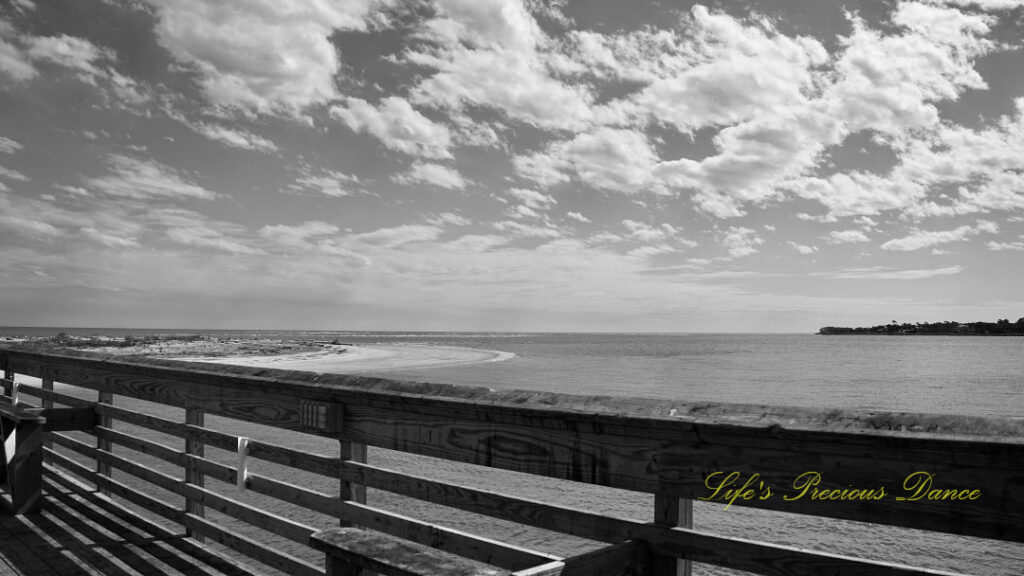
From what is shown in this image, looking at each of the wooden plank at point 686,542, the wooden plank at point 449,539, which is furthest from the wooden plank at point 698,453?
the wooden plank at point 449,539

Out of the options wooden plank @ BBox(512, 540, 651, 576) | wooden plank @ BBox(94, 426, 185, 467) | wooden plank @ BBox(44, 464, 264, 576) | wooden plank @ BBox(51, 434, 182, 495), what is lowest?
wooden plank @ BBox(44, 464, 264, 576)

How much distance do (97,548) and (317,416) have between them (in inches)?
90.1

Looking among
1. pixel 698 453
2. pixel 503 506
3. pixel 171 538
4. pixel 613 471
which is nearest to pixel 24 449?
pixel 171 538

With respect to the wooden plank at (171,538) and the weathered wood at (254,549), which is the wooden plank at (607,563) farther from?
the wooden plank at (171,538)

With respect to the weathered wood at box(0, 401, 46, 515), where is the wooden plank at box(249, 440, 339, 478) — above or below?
above

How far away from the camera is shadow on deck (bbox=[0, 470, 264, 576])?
3936 mm

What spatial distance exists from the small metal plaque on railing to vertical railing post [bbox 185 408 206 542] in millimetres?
1250

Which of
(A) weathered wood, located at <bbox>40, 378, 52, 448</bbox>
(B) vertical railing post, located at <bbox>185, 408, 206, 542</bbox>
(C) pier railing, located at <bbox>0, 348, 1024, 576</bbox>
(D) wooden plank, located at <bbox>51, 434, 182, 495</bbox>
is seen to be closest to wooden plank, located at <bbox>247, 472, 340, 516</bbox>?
(C) pier railing, located at <bbox>0, 348, 1024, 576</bbox>

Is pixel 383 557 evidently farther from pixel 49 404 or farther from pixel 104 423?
pixel 49 404

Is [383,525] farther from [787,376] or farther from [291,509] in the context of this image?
[787,376]

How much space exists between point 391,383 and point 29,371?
5.10 m

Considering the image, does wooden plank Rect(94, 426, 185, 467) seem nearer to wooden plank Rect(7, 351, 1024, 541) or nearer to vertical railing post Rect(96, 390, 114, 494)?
vertical railing post Rect(96, 390, 114, 494)

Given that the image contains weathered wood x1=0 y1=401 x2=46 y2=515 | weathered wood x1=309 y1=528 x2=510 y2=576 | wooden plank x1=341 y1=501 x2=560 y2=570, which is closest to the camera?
weathered wood x1=309 y1=528 x2=510 y2=576

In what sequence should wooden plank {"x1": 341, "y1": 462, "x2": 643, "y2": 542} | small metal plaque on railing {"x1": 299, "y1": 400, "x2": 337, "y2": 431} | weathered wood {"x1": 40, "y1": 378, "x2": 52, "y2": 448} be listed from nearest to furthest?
wooden plank {"x1": 341, "y1": 462, "x2": 643, "y2": 542} → small metal plaque on railing {"x1": 299, "y1": 400, "x2": 337, "y2": 431} → weathered wood {"x1": 40, "y1": 378, "x2": 52, "y2": 448}
